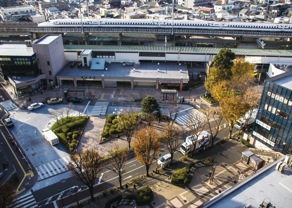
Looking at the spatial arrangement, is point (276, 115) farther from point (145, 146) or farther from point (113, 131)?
point (113, 131)

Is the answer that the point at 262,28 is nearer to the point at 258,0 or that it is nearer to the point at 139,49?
the point at 139,49

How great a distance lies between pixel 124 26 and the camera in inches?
3467

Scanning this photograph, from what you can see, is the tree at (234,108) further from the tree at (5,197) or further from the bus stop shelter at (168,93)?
the tree at (5,197)

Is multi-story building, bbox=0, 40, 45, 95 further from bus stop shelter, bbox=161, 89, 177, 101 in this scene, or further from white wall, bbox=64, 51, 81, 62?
bus stop shelter, bbox=161, 89, 177, 101

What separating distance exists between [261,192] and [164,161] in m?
15.7

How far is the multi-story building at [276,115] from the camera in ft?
132

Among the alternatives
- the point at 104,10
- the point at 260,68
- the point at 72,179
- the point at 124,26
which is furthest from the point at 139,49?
the point at 104,10

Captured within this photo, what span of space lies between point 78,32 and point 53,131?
49.7 metres

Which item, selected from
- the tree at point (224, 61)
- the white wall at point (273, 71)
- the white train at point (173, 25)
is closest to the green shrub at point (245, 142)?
the tree at point (224, 61)

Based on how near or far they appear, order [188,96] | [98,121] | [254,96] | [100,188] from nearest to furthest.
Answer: [100,188] → [254,96] → [98,121] → [188,96]

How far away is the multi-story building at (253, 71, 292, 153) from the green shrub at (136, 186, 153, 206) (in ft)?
72.3

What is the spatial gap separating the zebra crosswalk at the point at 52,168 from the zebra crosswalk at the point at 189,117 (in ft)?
77.0

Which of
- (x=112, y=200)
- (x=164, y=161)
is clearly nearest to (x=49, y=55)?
(x=164, y=161)

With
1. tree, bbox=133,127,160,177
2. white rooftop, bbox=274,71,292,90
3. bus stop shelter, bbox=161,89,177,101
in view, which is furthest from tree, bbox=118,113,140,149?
white rooftop, bbox=274,71,292,90
